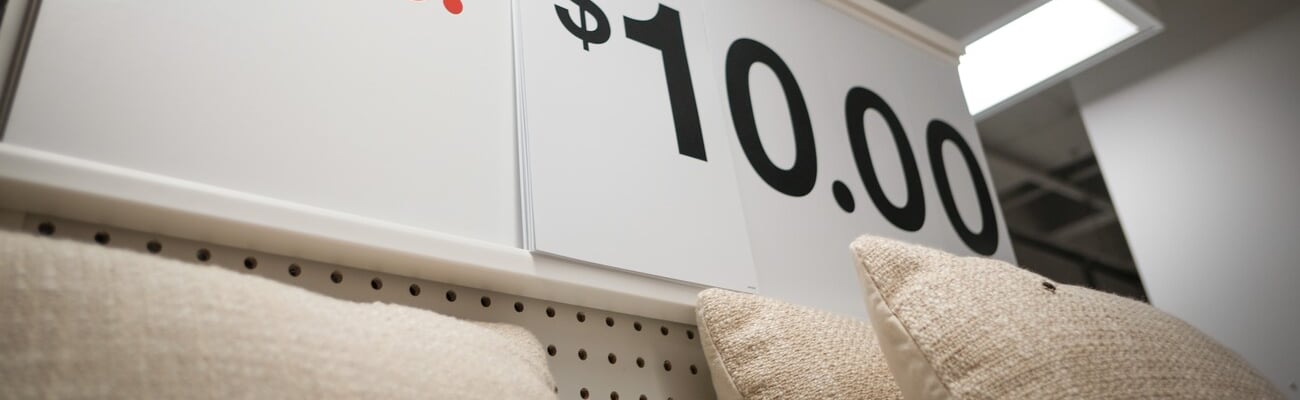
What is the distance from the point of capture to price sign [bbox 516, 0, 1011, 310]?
103 centimetres

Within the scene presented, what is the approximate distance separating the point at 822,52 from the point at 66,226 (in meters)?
1.22

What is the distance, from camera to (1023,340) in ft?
2.53

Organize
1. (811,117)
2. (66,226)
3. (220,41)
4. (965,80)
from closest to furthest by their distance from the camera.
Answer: (66,226) → (220,41) → (811,117) → (965,80)

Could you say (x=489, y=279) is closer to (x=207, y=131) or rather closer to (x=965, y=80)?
(x=207, y=131)

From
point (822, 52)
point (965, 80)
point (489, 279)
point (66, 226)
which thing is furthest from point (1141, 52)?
point (66, 226)

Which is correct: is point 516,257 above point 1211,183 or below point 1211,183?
below

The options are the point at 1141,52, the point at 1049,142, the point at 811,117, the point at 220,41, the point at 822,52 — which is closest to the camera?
the point at 220,41

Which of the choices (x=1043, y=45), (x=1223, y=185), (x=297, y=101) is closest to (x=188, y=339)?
(x=297, y=101)

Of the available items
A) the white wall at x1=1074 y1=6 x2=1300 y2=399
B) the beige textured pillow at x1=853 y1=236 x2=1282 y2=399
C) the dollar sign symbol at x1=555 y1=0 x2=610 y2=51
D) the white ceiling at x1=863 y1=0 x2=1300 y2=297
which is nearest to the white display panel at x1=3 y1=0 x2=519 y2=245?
the dollar sign symbol at x1=555 y1=0 x2=610 y2=51

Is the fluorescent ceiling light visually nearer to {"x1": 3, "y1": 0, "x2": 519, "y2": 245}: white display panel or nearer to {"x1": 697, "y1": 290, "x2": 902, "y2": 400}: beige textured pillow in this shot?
{"x1": 697, "y1": 290, "x2": 902, "y2": 400}: beige textured pillow

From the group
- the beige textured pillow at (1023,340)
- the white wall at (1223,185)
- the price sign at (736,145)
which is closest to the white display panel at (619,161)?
the price sign at (736,145)

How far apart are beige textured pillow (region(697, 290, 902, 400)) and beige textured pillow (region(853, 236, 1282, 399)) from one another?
7 centimetres

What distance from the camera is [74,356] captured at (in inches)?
19.5

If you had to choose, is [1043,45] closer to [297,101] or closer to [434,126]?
[434,126]
